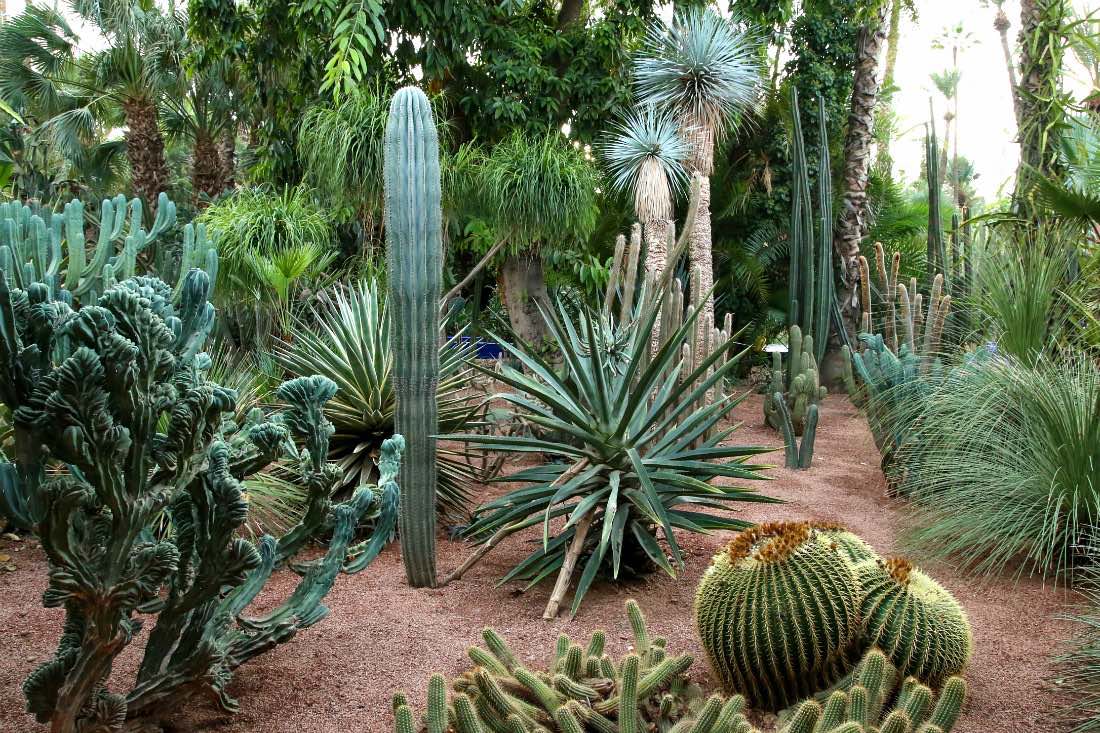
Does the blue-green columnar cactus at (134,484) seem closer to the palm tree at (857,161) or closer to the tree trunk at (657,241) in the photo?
the tree trunk at (657,241)

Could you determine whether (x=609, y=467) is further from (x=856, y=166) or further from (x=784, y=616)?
(x=856, y=166)

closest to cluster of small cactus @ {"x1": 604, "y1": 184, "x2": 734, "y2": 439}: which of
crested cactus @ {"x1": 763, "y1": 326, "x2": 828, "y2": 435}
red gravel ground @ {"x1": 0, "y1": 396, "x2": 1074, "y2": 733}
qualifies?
red gravel ground @ {"x1": 0, "y1": 396, "x2": 1074, "y2": 733}

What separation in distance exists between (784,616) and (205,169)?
14294 mm

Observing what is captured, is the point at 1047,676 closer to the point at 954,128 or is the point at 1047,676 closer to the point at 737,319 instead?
the point at 737,319

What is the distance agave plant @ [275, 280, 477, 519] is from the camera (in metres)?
5.73

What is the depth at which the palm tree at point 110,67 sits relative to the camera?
1359 cm

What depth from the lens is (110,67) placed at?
1366 cm

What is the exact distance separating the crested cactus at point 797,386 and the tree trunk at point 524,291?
123 inches

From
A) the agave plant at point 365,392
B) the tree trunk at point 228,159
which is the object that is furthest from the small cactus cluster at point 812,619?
the tree trunk at point 228,159

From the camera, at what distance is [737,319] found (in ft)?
50.3

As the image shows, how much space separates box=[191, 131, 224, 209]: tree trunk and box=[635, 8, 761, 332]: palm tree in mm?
7568

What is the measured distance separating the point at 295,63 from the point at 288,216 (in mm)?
3509

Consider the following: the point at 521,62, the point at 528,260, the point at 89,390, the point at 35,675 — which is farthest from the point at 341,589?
the point at 521,62

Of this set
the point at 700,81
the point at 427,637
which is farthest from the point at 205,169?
the point at 427,637
